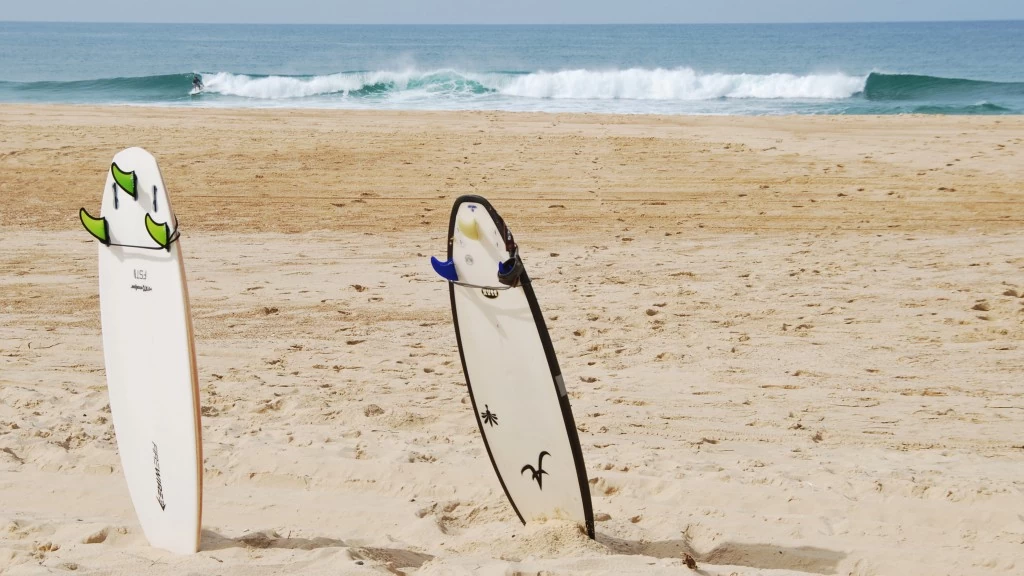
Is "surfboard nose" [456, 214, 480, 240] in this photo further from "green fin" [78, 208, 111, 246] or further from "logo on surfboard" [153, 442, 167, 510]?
"logo on surfboard" [153, 442, 167, 510]

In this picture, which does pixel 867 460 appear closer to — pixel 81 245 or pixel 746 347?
pixel 746 347

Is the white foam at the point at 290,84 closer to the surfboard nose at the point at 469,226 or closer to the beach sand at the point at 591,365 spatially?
the beach sand at the point at 591,365

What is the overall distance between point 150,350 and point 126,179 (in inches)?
26.6

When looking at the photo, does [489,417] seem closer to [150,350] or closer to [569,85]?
[150,350]

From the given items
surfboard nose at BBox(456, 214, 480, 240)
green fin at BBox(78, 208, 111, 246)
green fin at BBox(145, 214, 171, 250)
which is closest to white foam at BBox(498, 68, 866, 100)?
surfboard nose at BBox(456, 214, 480, 240)

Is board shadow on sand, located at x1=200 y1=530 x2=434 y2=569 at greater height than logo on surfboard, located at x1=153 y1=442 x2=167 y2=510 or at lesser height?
lesser

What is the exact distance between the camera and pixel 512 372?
3449 mm

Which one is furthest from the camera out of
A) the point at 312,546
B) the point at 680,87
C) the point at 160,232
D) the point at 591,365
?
the point at 680,87

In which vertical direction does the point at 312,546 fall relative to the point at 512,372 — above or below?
below

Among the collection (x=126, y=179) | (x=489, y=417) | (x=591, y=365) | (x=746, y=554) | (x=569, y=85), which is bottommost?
(x=746, y=554)

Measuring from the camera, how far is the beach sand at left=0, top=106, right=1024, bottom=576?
12.1 feet

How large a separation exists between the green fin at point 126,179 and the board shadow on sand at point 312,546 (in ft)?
4.70

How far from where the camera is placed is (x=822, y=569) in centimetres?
348

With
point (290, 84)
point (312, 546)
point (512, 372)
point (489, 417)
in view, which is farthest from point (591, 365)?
point (290, 84)
